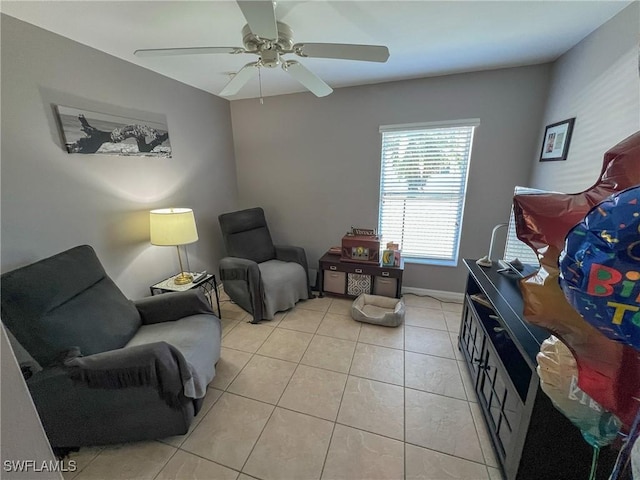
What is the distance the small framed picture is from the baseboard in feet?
5.19

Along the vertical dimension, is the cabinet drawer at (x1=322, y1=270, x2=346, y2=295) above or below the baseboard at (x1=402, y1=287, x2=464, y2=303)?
above

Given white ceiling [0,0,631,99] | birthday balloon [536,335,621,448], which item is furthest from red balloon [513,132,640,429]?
white ceiling [0,0,631,99]

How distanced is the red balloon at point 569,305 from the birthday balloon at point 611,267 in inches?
7.5

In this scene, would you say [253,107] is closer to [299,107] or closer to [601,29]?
[299,107]

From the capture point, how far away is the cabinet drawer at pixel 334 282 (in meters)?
2.93

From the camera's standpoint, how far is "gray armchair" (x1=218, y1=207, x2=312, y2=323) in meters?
2.50

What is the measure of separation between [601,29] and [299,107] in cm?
244

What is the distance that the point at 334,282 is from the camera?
9.73ft

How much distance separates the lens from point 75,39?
1.69 metres

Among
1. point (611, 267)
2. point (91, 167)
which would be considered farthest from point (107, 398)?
point (611, 267)

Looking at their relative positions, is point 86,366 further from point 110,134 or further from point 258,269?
point 110,134

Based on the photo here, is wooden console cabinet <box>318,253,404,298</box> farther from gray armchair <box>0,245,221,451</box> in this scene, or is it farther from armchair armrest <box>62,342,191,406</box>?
armchair armrest <box>62,342,191,406</box>

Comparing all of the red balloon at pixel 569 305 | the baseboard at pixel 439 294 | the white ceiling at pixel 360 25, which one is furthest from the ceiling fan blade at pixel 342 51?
the baseboard at pixel 439 294

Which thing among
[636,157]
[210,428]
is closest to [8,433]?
[210,428]
